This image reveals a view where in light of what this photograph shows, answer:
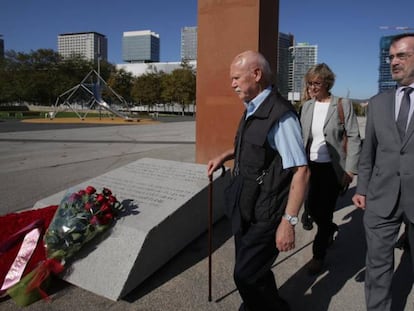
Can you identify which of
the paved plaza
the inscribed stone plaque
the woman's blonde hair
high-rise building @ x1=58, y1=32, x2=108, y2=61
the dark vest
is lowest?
the paved plaza

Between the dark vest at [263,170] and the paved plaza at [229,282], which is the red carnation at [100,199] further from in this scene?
the dark vest at [263,170]

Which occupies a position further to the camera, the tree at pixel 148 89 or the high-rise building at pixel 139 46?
the high-rise building at pixel 139 46

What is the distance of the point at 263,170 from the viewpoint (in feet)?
6.96

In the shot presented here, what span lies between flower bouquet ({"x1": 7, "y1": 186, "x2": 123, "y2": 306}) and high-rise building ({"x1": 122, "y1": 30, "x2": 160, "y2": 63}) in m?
161

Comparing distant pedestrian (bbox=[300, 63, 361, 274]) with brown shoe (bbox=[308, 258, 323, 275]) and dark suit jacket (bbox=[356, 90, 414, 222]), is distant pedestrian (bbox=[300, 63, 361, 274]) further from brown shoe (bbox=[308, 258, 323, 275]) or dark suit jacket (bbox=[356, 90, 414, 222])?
dark suit jacket (bbox=[356, 90, 414, 222])

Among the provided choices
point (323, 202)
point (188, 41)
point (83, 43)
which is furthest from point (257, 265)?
point (83, 43)

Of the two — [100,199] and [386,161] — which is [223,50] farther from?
[386,161]

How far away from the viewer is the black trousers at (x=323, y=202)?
348cm

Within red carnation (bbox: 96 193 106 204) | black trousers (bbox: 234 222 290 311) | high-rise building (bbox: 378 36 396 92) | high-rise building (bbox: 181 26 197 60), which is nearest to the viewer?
black trousers (bbox: 234 222 290 311)

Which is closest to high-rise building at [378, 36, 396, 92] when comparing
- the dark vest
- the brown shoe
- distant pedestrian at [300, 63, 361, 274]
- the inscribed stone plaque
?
distant pedestrian at [300, 63, 361, 274]

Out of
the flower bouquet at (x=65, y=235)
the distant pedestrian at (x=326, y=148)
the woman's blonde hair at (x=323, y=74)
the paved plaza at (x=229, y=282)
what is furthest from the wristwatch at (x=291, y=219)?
the woman's blonde hair at (x=323, y=74)

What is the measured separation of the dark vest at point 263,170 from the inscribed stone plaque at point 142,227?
1208 millimetres

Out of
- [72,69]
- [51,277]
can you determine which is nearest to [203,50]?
[51,277]

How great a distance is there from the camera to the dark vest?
6.79 feet
